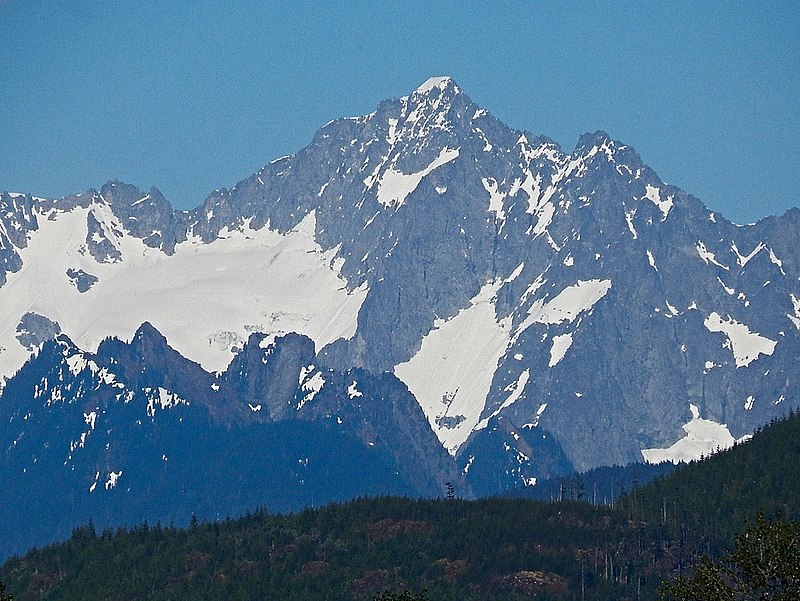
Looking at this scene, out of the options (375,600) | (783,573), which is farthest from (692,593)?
(375,600)

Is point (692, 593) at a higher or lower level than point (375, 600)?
lower

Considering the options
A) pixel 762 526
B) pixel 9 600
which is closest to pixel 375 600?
pixel 9 600

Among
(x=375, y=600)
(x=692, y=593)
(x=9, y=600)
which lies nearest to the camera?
(x=692, y=593)

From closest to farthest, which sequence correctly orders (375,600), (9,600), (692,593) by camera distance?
(692,593)
(9,600)
(375,600)

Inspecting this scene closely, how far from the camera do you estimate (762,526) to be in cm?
12412

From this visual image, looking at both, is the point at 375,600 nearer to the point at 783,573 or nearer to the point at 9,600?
the point at 9,600

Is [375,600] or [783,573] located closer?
[783,573]

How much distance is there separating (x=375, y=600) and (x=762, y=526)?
→ 128 ft

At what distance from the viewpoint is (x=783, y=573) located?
12419cm

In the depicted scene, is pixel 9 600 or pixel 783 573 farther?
pixel 9 600

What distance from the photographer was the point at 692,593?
407 feet

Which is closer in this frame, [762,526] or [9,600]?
[762,526]

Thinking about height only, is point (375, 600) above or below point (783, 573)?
above

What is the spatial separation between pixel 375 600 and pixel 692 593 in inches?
1428
